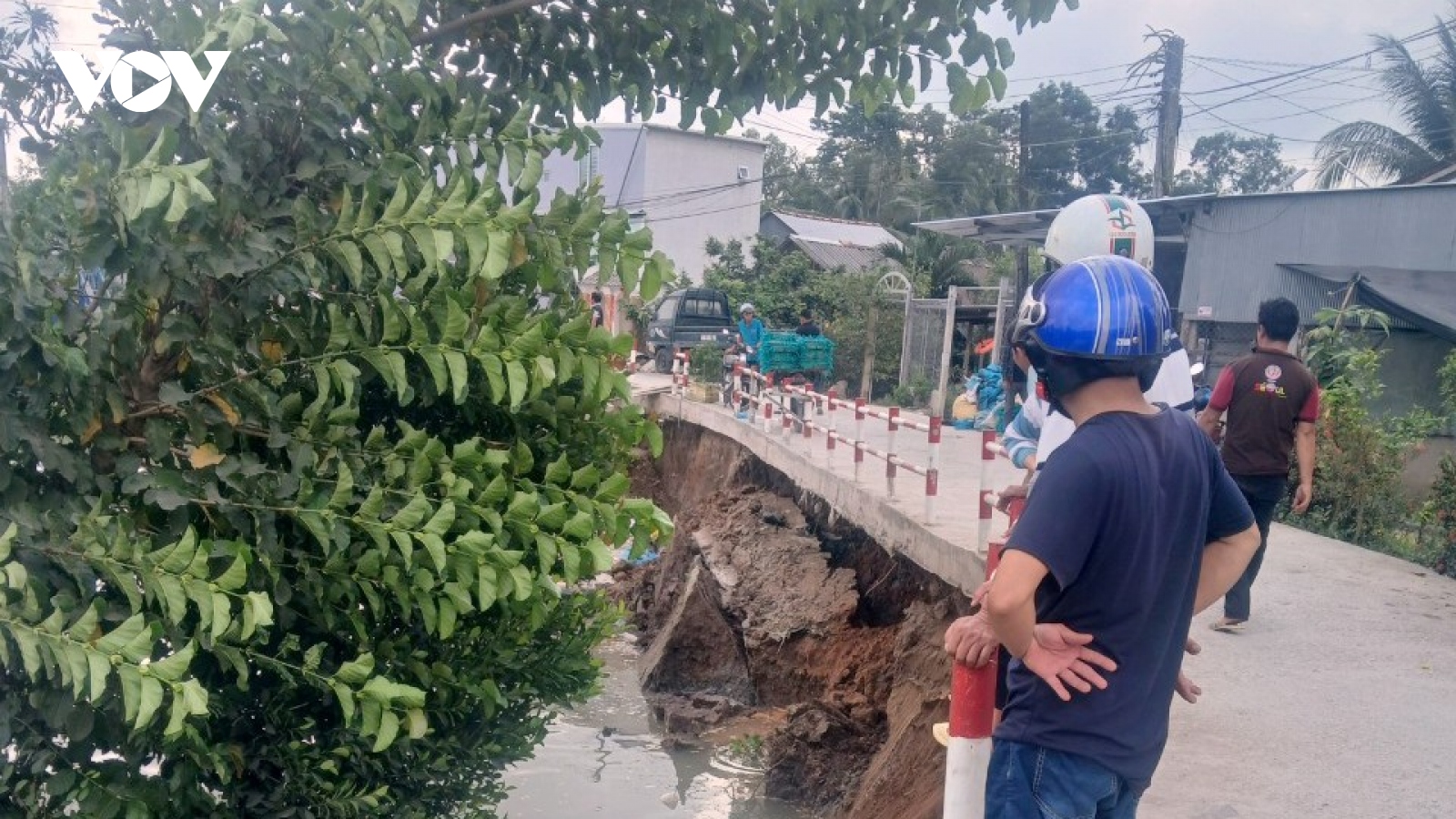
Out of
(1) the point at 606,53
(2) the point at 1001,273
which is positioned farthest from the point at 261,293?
(2) the point at 1001,273

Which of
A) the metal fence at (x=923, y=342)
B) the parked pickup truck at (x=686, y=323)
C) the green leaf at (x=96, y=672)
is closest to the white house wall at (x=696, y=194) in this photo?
the parked pickup truck at (x=686, y=323)

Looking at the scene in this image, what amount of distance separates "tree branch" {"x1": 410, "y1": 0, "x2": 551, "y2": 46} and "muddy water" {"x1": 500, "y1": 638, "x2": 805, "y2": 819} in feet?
18.6

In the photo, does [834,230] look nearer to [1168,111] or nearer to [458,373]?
[1168,111]

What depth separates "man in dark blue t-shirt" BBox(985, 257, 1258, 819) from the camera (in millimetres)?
2426

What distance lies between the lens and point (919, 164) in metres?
46.9

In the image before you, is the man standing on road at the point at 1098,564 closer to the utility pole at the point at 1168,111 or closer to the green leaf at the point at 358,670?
the green leaf at the point at 358,670

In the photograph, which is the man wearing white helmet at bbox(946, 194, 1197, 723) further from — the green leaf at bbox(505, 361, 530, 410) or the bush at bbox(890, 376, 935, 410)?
the bush at bbox(890, 376, 935, 410)

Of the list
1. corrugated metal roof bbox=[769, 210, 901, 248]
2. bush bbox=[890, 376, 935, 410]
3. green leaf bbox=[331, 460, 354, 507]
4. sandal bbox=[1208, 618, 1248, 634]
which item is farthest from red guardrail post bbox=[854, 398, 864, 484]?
corrugated metal roof bbox=[769, 210, 901, 248]

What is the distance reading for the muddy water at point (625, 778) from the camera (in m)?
9.38

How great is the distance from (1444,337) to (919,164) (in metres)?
35.8

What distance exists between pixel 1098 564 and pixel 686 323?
26.5 metres

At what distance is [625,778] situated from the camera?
10.3 meters

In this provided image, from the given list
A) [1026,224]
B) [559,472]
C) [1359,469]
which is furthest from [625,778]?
[1026,224]

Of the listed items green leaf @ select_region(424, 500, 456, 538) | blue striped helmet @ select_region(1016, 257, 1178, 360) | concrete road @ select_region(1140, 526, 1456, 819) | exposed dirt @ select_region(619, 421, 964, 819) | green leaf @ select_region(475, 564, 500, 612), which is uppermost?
blue striped helmet @ select_region(1016, 257, 1178, 360)
